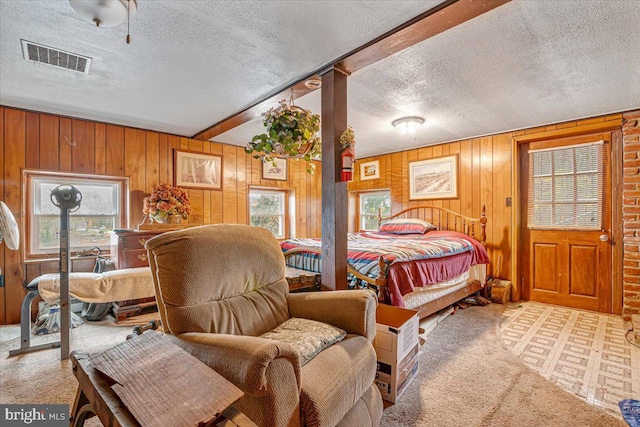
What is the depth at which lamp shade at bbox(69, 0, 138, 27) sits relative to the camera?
1481mm

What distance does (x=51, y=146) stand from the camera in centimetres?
335

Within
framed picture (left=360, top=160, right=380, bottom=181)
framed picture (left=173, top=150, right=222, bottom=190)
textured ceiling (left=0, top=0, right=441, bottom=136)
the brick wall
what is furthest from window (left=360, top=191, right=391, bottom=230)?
textured ceiling (left=0, top=0, right=441, bottom=136)

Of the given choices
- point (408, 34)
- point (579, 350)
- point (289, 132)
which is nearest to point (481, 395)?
point (579, 350)

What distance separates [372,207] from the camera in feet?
19.4

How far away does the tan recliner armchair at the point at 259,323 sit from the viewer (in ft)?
3.50

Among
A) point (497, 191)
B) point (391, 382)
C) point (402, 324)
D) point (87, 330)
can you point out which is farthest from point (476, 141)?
point (87, 330)

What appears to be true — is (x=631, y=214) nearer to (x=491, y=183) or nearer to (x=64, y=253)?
(x=491, y=183)

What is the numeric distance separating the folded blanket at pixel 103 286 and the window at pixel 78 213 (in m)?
0.67

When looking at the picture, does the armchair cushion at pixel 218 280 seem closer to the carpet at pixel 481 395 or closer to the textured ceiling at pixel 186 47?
the carpet at pixel 481 395

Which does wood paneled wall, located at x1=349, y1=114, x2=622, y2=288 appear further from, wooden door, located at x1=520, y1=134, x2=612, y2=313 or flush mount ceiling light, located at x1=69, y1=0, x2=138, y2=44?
flush mount ceiling light, located at x1=69, y1=0, x2=138, y2=44

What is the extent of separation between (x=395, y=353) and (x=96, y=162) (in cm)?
393

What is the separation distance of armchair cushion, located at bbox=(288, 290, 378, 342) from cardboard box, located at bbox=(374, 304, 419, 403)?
22 cm

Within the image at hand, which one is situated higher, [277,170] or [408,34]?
[408,34]

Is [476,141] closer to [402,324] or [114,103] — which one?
[402,324]
